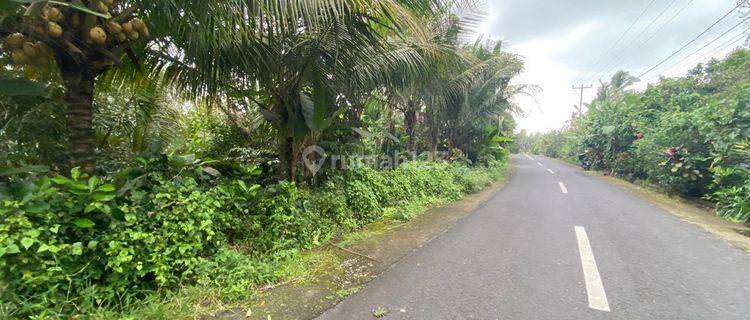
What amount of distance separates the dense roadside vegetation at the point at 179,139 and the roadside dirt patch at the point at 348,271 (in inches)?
8.6

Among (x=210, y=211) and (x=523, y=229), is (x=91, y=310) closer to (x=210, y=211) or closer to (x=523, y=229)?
(x=210, y=211)

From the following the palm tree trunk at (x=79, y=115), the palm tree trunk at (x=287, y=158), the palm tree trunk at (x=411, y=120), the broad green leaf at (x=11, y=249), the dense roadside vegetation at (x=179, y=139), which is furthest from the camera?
the palm tree trunk at (x=411, y=120)

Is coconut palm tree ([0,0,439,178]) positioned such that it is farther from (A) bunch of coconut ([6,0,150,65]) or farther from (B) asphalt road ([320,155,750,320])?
(B) asphalt road ([320,155,750,320])

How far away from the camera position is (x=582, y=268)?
324 cm

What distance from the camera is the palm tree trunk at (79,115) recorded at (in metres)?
2.71

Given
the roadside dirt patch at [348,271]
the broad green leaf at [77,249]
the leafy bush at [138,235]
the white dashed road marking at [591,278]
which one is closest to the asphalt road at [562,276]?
the white dashed road marking at [591,278]

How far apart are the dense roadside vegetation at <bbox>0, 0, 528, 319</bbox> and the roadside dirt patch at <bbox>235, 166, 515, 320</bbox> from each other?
218 mm

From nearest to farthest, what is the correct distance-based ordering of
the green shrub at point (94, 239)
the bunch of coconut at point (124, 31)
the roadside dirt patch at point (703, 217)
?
the green shrub at point (94, 239), the bunch of coconut at point (124, 31), the roadside dirt patch at point (703, 217)

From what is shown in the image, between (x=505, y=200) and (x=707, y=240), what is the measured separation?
125 inches

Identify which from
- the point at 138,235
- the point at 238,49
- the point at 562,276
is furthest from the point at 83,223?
the point at 562,276

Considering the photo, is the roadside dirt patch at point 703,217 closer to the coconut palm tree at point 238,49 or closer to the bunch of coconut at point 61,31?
the coconut palm tree at point 238,49

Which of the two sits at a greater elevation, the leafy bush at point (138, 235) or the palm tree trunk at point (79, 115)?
the palm tree trunk at point (79, 115)

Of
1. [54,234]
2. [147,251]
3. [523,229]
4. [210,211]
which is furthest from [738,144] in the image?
[54,234]

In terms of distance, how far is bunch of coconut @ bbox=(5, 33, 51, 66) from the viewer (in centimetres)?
245
